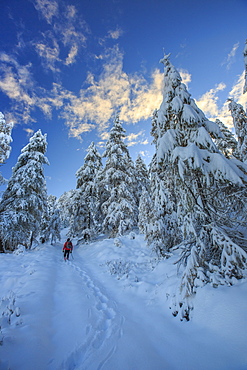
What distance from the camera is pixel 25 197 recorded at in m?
14.7

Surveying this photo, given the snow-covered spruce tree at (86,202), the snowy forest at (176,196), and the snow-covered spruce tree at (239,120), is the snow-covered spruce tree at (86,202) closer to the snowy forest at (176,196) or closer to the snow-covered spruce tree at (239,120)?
the snowy forest at (176,196)

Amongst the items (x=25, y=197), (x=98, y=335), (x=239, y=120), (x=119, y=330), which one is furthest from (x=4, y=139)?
(x=239, y=120)

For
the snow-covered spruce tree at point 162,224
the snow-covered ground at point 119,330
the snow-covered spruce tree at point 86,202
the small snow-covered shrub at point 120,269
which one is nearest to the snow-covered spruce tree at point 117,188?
the snow-covered spruce tree at point 86,202

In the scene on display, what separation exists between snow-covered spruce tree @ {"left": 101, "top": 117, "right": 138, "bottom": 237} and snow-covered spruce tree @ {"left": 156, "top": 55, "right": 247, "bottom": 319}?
33.9 feet

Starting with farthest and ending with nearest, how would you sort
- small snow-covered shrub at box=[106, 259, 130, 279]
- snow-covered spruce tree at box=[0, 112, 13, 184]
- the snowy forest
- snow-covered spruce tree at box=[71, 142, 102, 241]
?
snow-covered spruce tree at box=[71, 142, 102, 241] → snow-covered spruce tree at box=[0, 112, 13, 184] → small snow-covered shrub at box=[106, 259, 130, 279] → the snowy forest

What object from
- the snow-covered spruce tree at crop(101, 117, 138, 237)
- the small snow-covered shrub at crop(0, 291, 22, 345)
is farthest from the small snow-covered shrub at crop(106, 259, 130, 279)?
the snow-covered spruce tree at crop(101, 117, 138, 237)

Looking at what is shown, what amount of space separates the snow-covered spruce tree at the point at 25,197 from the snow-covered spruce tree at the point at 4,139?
2.25 meters

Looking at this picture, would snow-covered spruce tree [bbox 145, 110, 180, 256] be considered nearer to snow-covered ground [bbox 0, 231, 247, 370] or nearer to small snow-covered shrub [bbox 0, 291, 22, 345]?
snow-covered ground [bbox 0, 231, 247, 370]

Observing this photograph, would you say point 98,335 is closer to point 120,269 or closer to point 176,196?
point 176,196

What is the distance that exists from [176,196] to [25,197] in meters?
14.6

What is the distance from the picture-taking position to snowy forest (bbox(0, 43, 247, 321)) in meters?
4.24

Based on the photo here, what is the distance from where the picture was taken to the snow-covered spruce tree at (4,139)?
39.8ft

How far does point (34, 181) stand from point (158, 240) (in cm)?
1338

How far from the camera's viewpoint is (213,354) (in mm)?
2754
